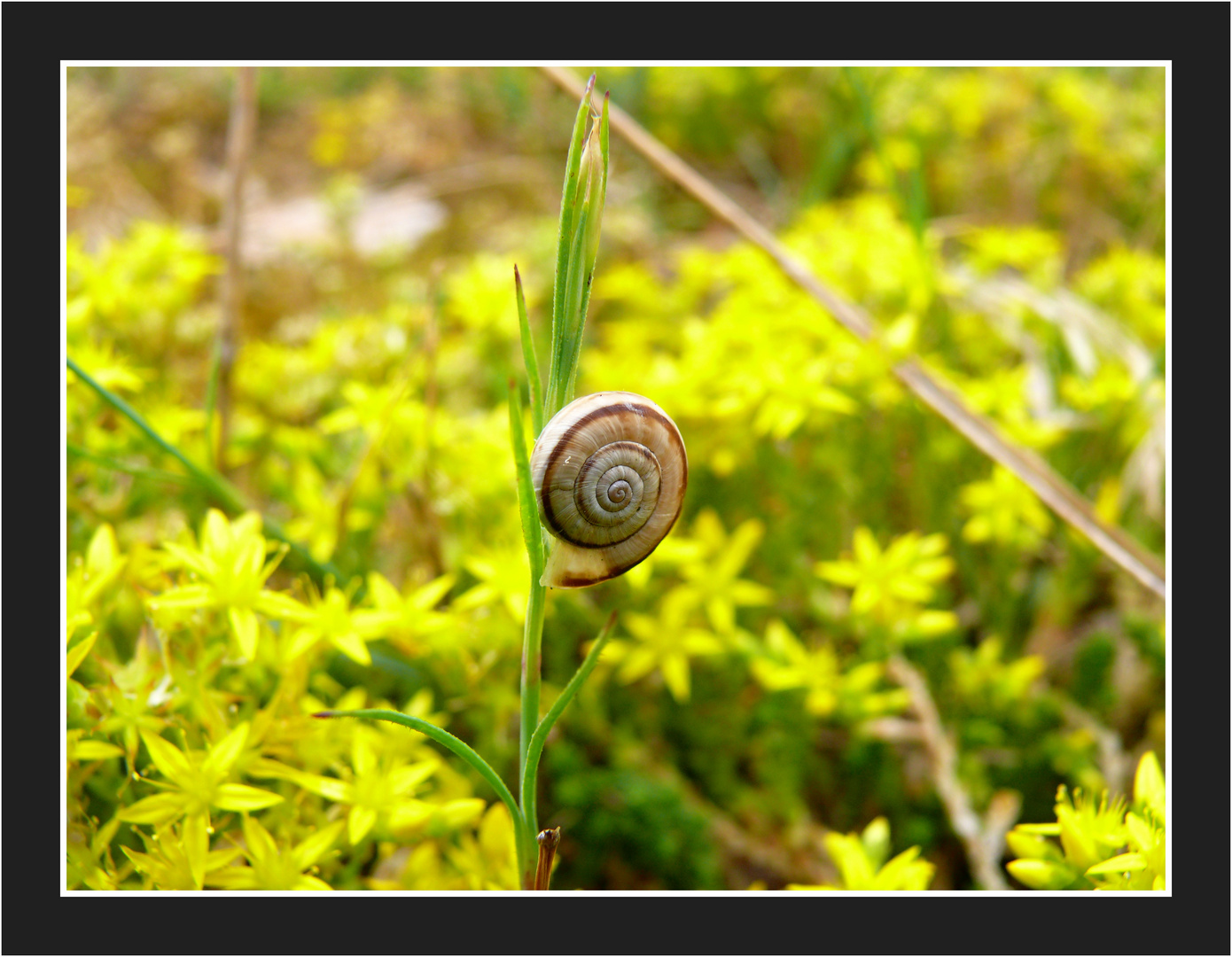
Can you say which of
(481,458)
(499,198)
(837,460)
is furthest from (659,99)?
(481,458)

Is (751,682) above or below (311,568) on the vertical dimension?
below

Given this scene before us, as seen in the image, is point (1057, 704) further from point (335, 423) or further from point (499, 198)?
point (499, 198)

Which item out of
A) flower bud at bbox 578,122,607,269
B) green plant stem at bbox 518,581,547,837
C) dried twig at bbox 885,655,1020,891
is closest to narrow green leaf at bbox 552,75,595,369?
flower bud at bbox 578,122,607,269

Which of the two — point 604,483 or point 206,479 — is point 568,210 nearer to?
point 604,483

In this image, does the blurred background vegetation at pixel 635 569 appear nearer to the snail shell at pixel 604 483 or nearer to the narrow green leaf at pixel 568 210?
the snail shell at pixel 604 483

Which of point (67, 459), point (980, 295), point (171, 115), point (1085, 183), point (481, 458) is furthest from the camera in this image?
point (171, 115)

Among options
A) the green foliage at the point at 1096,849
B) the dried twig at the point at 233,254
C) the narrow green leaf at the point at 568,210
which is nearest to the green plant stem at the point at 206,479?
the dried twig at the point at 233,254

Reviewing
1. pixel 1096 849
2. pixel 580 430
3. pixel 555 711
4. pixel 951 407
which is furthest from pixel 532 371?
pixel 951 407
